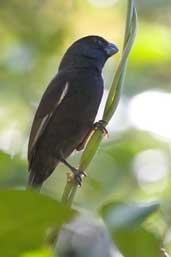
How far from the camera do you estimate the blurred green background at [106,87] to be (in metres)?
1.30

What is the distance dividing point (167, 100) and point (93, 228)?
914 mm

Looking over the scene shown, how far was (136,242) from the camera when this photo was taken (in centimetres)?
49

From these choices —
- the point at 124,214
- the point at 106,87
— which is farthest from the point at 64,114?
the point at 124,214

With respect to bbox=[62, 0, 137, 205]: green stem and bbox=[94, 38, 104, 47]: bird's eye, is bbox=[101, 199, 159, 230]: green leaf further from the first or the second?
bbox=[94, 38, 104, 47]: bird's eye

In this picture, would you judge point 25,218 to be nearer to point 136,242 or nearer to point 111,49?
point 136,242

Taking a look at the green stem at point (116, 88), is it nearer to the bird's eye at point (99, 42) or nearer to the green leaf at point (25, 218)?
the green leaf at point (25, 218)

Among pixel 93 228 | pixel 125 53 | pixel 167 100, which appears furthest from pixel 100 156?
pixel 93 228

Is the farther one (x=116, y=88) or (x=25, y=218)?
(x=116, y=88)

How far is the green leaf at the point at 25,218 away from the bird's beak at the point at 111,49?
213 cm

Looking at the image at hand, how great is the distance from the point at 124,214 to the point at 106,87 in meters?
1.86

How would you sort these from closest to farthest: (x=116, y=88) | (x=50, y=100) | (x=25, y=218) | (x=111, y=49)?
(x=25, y=218) → (x=116, y=88) → (x=50, y=100) → (x=111, y=49)

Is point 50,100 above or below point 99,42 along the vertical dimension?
below

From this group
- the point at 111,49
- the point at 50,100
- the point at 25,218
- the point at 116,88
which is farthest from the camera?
the point at 111,49

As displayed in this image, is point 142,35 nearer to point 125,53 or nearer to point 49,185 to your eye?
point 49,185
